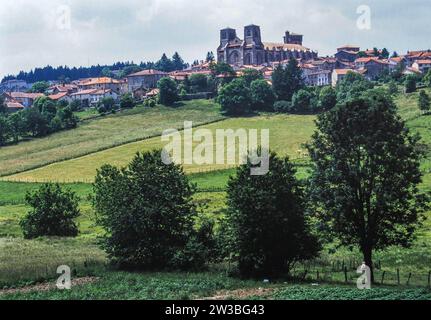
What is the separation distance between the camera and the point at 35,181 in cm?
8600

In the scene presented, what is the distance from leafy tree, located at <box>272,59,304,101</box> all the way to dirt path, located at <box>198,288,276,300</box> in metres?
122

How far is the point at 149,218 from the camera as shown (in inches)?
1572

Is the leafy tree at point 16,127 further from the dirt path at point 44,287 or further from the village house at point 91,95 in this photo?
the dirt path at point 44,287

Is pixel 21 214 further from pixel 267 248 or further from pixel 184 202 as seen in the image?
pixel 267 248

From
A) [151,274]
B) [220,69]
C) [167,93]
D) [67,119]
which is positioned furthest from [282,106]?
[151,274]

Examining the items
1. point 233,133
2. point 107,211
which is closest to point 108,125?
point 233,133

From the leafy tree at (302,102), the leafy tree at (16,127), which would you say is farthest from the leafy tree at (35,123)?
the leafy tree at (302,102)

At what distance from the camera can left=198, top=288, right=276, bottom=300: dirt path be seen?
29.0m

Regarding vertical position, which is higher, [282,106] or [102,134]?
[282,106]

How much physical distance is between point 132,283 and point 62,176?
5779 centimetres

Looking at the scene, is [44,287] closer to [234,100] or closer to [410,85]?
[234,100]

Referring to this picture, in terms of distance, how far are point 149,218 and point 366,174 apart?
13139 millimetres

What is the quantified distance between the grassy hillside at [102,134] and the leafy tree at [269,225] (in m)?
65.1
